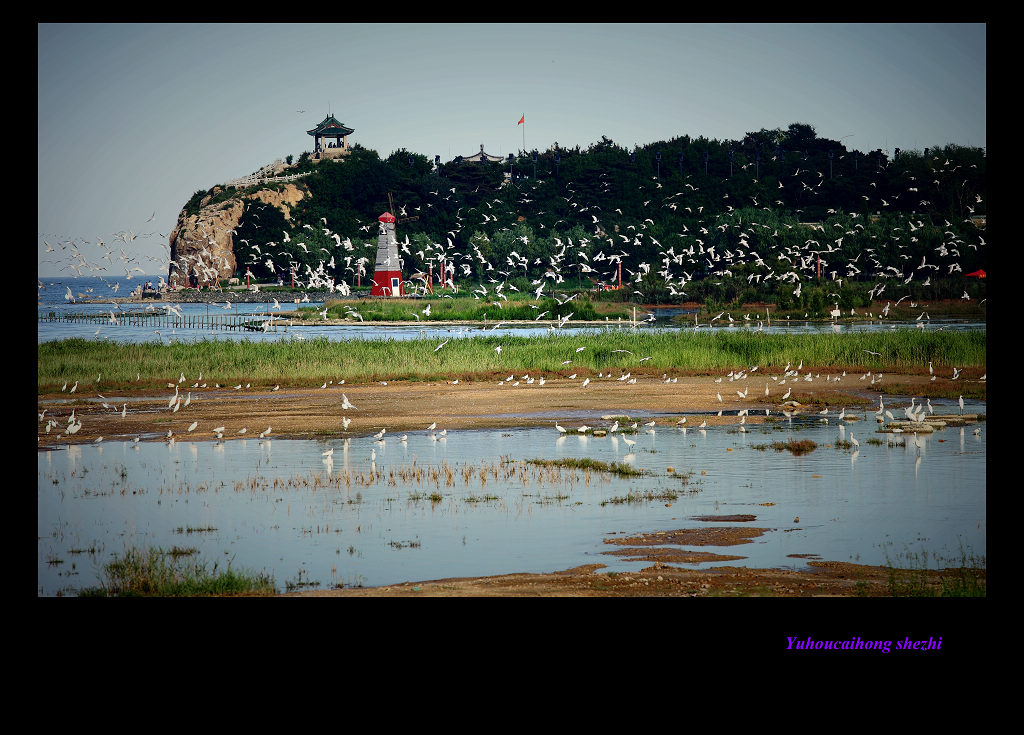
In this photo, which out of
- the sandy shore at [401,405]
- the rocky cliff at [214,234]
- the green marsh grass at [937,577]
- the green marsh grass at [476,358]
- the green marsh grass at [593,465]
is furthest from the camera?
the rocky cliff at [214,234]

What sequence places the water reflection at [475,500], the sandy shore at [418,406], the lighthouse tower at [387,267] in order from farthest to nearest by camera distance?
the lighthouse tower at [387,267], the sandy shore at [418,406], the water reflection at [475,500]

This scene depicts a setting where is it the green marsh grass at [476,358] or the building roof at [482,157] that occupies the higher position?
the building roof at [482,157]

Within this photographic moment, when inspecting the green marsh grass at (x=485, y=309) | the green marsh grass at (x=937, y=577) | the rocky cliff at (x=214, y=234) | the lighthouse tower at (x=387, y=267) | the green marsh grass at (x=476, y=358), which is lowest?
the green marsh grass at (x=937, y=577)

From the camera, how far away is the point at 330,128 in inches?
4131

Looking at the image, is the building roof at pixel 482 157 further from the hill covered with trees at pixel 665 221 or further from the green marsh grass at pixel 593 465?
the green marsh grass at pixel 593 465

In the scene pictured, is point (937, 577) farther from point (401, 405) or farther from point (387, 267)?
point (387, 267)

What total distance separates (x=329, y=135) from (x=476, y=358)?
79278mm

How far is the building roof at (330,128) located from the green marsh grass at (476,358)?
74.2 m

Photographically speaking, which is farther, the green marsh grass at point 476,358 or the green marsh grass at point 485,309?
the green marsh grass at point 485,309

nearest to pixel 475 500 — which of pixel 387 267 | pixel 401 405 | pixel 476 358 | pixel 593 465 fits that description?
pixel 593 465

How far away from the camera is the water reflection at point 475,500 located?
1198 cm

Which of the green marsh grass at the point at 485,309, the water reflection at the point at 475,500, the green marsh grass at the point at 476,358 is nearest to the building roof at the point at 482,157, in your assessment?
the green marsh grass at the point at 485,309

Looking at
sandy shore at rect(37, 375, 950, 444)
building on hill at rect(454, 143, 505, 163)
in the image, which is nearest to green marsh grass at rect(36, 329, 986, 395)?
sandy shore at rect(37, 375, 950, 444)
